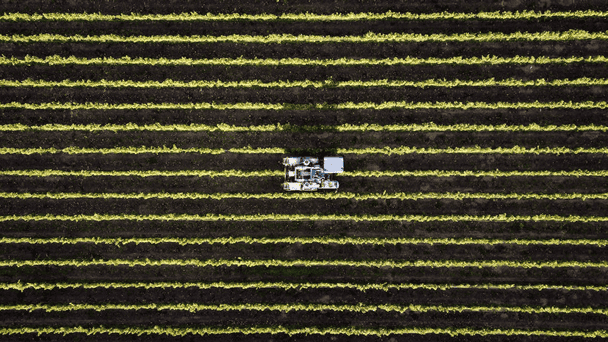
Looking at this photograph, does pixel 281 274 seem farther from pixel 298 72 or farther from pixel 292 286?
pixel 298 72

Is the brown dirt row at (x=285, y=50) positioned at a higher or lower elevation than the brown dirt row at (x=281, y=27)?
lower

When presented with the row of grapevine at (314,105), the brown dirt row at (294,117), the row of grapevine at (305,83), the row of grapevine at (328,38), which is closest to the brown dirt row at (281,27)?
the row of grapevine at (328,38)

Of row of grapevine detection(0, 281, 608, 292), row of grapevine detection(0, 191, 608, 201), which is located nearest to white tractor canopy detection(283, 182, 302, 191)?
row of grapevine detection(0, 191, 608, 201)

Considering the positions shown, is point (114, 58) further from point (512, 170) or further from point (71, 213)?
point (512, 170)

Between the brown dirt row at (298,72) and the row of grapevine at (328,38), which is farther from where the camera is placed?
the brown dirt row at (298,72)

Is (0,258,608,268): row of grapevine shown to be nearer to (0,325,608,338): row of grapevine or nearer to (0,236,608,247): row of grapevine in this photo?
(0,236,608,247): row of grapevine

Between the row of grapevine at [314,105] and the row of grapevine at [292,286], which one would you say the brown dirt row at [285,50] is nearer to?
the row of grapevine at [314,105]
